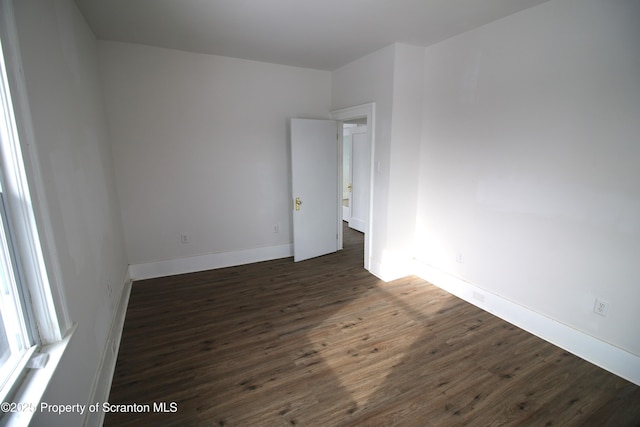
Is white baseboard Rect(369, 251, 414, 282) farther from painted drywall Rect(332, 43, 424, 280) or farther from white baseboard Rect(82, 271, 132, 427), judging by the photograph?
white baseboard Rect(82, 271, 132, 427)

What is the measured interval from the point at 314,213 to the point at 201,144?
72.5 inches

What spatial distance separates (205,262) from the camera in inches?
159

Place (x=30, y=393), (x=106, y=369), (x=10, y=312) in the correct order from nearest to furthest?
(x=30, y=393) → (x=10, y=312) → (x=106, y=369)

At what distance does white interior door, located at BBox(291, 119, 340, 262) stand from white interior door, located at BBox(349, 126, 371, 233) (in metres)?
1.43

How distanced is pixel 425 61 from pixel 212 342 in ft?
12.5

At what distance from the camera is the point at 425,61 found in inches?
135

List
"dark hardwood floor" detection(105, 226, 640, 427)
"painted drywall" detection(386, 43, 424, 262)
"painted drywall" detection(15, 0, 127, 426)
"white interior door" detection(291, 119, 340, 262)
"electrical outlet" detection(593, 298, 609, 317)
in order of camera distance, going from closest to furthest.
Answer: "painted drywall" detection(15, 0, 127, 426)
"dark hardwood floor" detection(105, 226, 640, 427)
"electrical outlet" detection(593, 298, 609, 317)
"painted drywall" detection(386, 43, 424, 262)
"white interior door" detection(291, 119, 340, 262)

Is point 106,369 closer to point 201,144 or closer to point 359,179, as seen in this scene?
point 201,144

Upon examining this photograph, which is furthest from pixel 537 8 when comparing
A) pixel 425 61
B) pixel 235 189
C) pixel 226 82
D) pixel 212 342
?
pixel 212 342

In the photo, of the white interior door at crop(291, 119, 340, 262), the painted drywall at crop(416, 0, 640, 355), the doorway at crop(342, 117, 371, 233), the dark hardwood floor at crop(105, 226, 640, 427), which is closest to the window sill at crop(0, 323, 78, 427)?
the dark hardwood floor at crop(105, 226, 640, 427)

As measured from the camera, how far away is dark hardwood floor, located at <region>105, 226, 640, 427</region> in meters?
1.83

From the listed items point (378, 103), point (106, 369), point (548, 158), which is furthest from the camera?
point (378, 103)

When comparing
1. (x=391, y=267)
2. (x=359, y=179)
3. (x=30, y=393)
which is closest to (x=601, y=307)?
(x=391, y=267)

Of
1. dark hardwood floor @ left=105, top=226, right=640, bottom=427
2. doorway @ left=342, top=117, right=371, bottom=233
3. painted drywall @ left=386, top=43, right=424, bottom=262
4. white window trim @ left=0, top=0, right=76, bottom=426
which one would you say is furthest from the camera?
doorway @ left=342, top=117, right=371, bottom=233
